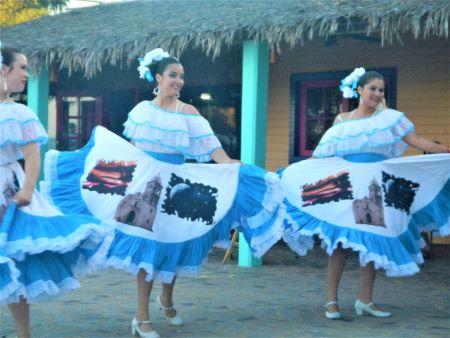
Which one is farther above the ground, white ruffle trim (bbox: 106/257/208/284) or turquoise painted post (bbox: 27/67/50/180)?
turquoise painted post (bbox: 27/67/50/180)

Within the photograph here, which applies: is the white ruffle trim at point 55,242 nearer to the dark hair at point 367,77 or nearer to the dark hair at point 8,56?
the dark hair at point 8,56

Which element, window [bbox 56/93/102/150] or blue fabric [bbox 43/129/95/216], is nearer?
blue fabric [bbox 43/129/95/216]

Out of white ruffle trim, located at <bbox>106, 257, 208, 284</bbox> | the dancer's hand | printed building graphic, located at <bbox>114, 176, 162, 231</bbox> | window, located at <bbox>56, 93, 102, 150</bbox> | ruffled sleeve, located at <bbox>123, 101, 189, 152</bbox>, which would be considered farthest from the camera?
window, located at <bbox>56, 93, 102, 150</bbox>

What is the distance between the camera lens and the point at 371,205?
5.82m

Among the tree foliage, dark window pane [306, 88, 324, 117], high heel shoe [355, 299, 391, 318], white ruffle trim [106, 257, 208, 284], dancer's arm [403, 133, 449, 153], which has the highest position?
the tree foliage

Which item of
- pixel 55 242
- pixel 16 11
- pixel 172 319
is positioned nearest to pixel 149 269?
pixel 172 319

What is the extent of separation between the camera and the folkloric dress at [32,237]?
14.1 ft

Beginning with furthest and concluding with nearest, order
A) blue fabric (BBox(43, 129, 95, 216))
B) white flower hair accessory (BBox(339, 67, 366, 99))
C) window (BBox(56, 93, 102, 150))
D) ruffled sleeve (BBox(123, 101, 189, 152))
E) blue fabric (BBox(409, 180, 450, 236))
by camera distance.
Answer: window (BBox(56, 93, 102, 150))
white flower hair accessory (BBox(339, 67, 366, 99))
blue fabric (BBox(409, 180, 450, 236))
blue fabric (BBox(43, 129, 95, 216))
ruffled sleeve (BBox(123, 101, 189, 152))

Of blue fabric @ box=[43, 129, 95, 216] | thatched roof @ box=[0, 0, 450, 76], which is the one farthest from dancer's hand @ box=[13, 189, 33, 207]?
thatched roof @ box=[0, 0, 450, 76]

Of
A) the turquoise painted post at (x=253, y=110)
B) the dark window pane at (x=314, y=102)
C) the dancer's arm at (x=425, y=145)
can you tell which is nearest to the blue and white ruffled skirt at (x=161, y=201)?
the dancer's arm at (x=425, y=145)

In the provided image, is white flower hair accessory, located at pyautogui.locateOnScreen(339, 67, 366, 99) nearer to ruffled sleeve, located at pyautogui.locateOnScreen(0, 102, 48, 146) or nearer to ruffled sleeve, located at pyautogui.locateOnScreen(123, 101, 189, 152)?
ruffled sleeve, located at pyautogui.locateOnScreen(123, 101, 189, 152)

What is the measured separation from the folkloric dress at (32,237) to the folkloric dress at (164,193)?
45cm

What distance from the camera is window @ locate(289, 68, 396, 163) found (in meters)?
11.1

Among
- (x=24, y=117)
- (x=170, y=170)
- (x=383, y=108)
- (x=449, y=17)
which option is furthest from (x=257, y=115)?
(x=24, y=117)
